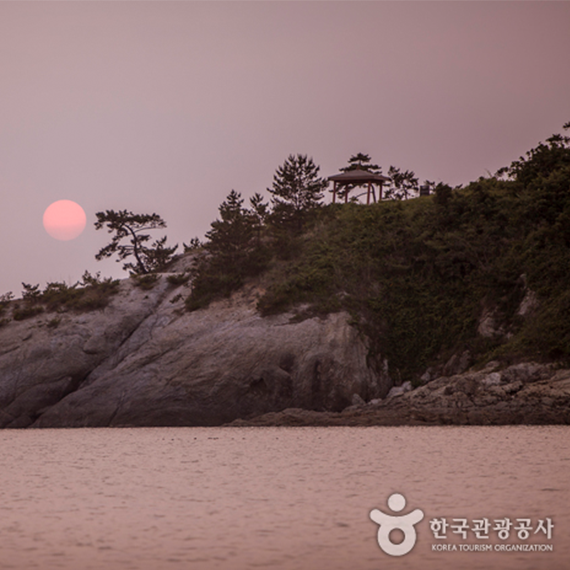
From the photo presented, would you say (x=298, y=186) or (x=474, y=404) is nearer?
(x=474, y=404)

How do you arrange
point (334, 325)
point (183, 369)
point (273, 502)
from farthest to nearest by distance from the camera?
point (334, 325) < point (183, 369) < point (273, 502)

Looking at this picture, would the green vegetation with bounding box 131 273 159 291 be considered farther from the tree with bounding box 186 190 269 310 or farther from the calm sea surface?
the calm sea surface

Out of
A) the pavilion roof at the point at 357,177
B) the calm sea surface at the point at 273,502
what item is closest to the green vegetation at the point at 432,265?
the pavilion roof at the point at 357,177

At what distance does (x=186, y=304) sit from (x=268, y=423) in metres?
13.8

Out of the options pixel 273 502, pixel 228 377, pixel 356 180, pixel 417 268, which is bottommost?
pixel 273 502

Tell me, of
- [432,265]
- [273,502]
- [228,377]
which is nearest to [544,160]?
[432,265]

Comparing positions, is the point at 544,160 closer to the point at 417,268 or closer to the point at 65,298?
the point at 417,268

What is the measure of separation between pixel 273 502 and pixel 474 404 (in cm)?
2010

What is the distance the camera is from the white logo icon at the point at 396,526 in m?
8.02

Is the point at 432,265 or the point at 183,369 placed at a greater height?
the point at 432,265

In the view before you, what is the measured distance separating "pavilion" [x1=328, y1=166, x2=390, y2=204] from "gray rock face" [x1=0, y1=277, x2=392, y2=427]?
18876 millimetres

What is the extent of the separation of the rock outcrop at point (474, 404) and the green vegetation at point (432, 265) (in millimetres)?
2081

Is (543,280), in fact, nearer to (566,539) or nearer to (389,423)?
(389,423)

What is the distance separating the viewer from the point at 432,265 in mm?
41875
